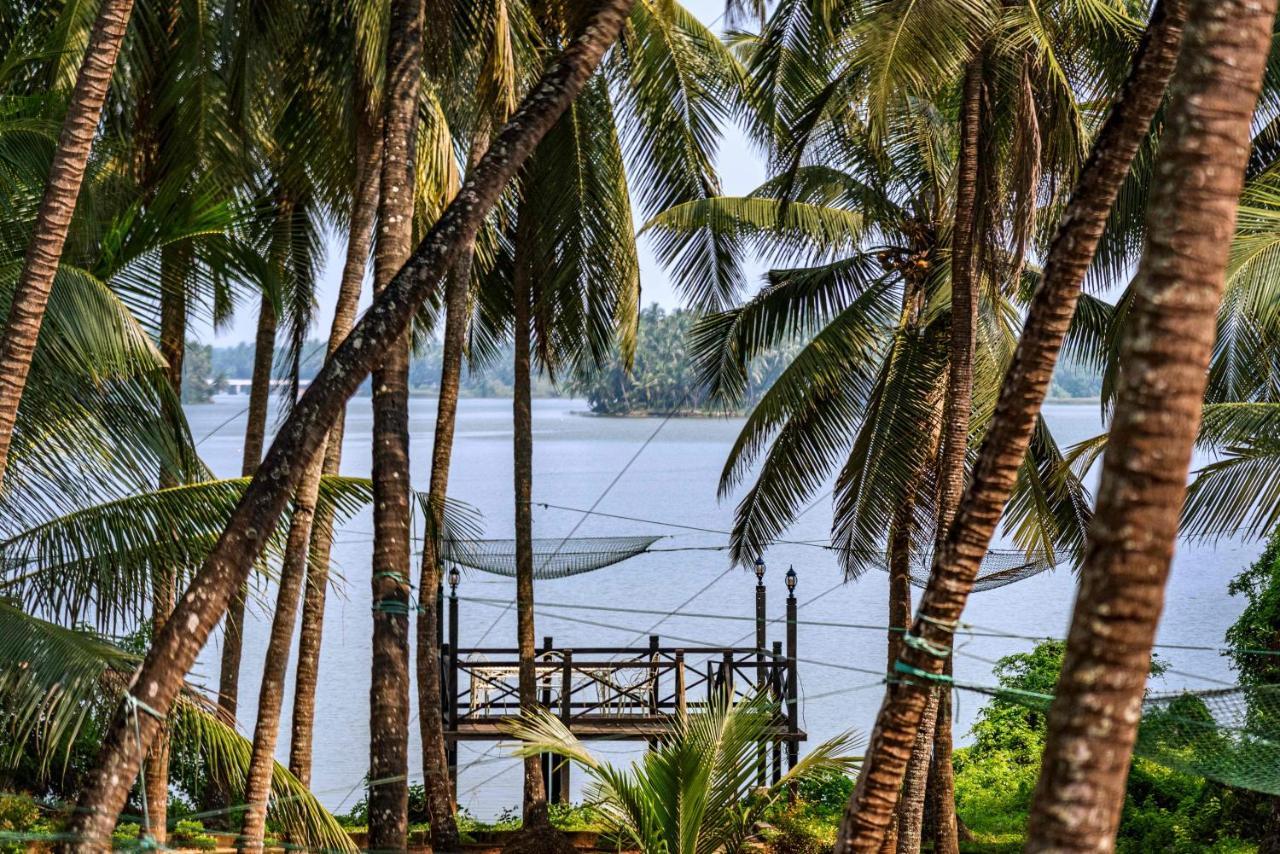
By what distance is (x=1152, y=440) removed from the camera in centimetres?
316

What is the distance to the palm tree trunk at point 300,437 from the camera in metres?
5.31

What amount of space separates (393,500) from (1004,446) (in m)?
2.97

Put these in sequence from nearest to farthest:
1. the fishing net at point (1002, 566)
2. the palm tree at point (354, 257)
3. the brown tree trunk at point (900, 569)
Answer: the palm tree at point (354, 257) → the brown tree trunk at point (900, 569) → the fishing net at point (1002, 566)

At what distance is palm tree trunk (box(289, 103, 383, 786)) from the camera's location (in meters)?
8.33

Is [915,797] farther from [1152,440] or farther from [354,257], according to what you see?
[1152,440]

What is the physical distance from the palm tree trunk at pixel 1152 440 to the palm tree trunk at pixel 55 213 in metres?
4.78

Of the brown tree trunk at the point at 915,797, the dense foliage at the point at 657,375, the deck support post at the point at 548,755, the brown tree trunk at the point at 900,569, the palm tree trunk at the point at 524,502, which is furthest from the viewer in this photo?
the dense foliage at the point at 657,375

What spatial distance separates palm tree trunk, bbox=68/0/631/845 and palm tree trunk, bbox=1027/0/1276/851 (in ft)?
10.7

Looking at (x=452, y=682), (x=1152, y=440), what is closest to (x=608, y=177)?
(x=452, y=682)

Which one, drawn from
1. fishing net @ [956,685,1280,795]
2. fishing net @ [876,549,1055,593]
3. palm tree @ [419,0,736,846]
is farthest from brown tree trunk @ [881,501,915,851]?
fishing net @ [956,685,1280,795]

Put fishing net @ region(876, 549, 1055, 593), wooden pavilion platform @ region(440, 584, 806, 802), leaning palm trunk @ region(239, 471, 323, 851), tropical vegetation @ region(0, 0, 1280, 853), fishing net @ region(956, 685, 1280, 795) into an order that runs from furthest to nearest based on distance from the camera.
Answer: fishing net @ region(876, 549, 1055, 593) < wooden pavilion platform @ region(440, 584, 806, 802) < leaning palm trunk @ region(239, 471, 323, 851) < fishing net @ region(956, 685, 1280, 795) < tropical vegetation @ region(0, 0, 1280, 853)

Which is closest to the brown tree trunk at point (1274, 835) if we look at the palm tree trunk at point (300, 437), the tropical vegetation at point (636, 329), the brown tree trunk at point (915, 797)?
the tropical vegetation at point (636, 329)

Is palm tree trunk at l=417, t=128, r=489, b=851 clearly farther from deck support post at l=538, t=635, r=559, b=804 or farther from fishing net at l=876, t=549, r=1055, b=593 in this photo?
fishing net at l=876, t=549, r=1055, b=593

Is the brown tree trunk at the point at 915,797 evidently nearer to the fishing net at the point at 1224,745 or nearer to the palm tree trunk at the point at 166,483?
the fishing net at the point at 1224,745
